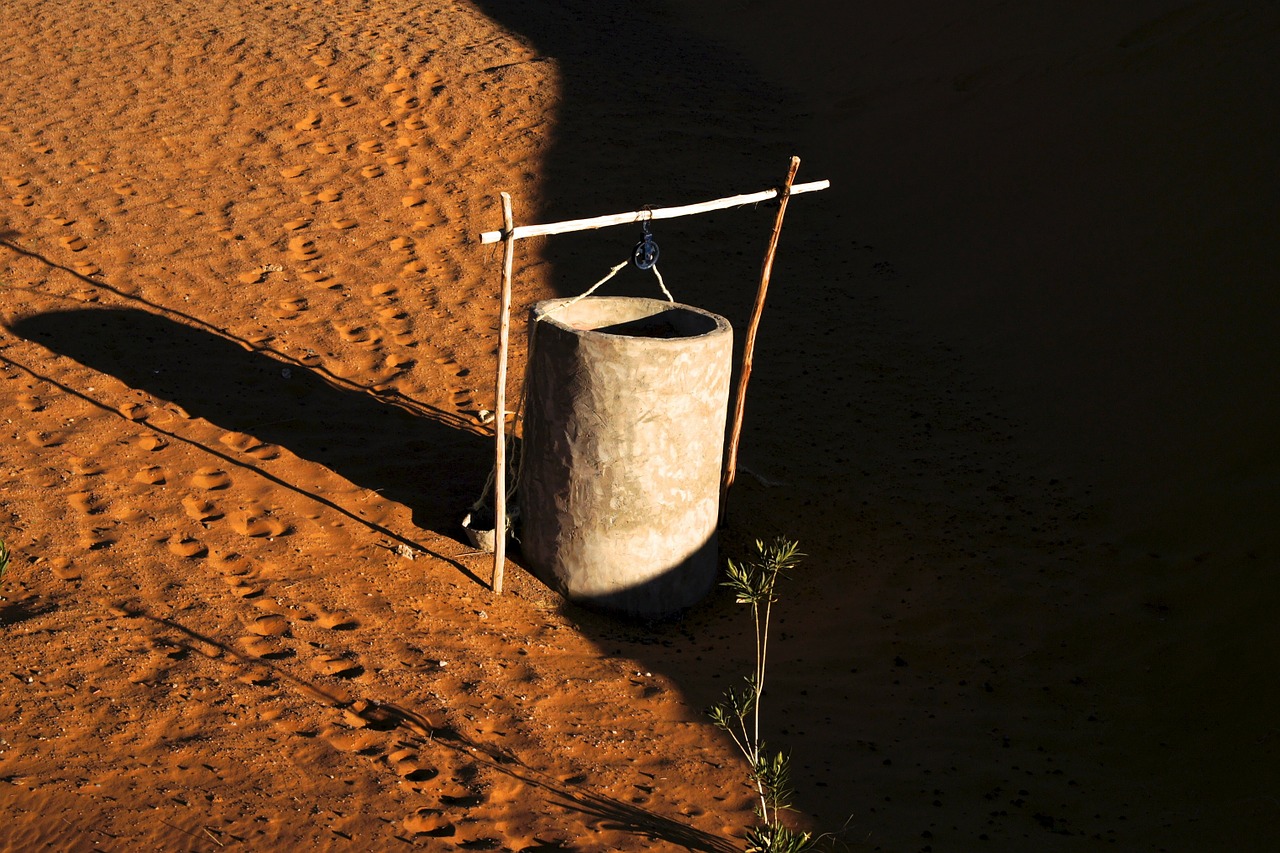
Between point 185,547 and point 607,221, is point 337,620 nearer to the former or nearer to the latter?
point 185,547

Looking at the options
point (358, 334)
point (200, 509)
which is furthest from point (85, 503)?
point (358, 334)

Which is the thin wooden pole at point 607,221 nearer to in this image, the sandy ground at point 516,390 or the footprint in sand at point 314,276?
the sandy ground at point 516,390

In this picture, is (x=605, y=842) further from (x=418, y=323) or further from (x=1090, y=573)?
(x=418, y=323)

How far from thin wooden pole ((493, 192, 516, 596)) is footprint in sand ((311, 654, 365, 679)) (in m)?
0.74

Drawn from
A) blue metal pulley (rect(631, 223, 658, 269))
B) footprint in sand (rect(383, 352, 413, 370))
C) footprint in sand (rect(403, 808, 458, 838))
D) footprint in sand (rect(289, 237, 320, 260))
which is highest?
blue metal pulley (rect(631, 223, 658, 269))

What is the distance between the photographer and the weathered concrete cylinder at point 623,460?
381 cm

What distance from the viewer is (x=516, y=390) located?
5.59 meters

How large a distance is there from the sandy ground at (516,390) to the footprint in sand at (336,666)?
0.03 meters

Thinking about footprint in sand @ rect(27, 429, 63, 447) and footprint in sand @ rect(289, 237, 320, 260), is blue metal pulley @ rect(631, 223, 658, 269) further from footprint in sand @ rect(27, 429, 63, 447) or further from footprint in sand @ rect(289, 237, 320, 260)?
footprint in sand @ rect(289, 237, 320, 260)

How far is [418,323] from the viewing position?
19.6ft

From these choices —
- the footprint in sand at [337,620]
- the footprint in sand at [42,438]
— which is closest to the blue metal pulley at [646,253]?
the footprint in sand at [337,620]

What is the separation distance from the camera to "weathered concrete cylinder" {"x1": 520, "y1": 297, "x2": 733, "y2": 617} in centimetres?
381

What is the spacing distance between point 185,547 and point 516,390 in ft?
6.64

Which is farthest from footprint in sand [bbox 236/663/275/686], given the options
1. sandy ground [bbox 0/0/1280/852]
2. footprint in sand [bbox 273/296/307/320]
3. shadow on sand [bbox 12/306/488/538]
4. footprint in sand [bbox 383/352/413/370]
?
footprint in sand [bbox 273/296/307/320]
